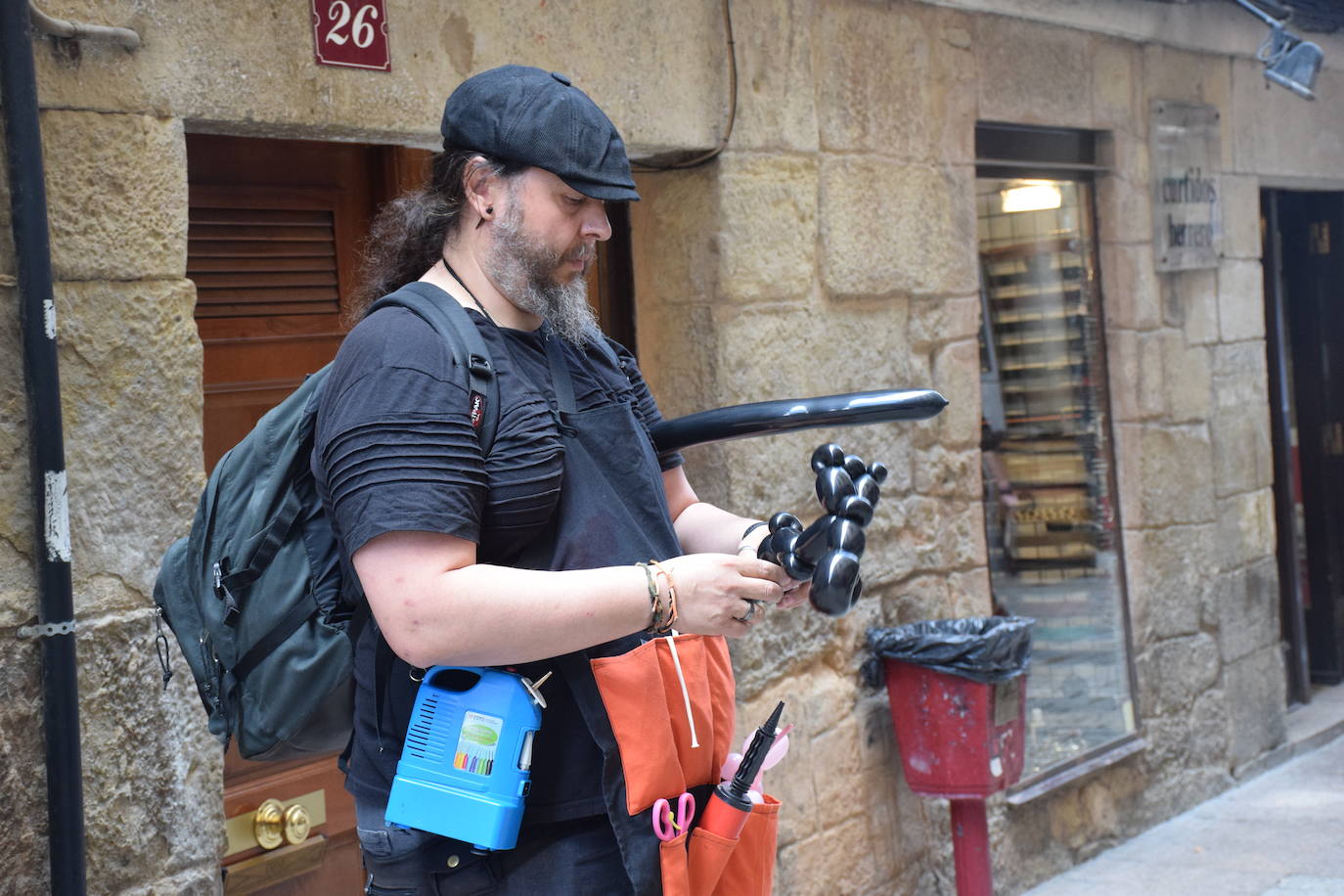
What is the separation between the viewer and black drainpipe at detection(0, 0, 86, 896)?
237cm

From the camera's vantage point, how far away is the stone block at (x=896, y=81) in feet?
13.3

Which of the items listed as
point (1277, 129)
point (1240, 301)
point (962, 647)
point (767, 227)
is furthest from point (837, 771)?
point (1277, 129)

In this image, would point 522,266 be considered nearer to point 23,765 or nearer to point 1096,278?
point 23,765

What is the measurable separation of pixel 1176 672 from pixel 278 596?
4256mm

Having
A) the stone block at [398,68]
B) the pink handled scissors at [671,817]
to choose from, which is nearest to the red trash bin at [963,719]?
the stone block at [398,68]

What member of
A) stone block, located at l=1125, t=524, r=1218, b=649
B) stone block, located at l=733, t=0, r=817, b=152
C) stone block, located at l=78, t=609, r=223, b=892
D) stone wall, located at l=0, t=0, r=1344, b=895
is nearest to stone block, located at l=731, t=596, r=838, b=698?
stone wall, located at l=0, t=0, r=1344, b=895

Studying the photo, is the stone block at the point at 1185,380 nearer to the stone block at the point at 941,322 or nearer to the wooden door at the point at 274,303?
the stone block at the point at 941,322

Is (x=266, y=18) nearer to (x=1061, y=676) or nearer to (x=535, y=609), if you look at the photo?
(x=535, y=609)

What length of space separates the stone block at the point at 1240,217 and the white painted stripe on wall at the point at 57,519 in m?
4.57

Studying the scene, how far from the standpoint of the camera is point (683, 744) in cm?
187

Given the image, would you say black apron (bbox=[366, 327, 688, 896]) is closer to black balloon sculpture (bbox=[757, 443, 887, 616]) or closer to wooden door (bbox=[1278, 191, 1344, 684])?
black balloon sculpture (bbox=[757, 443, 887, 616])

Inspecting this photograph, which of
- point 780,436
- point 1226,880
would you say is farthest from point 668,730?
point 1226,880

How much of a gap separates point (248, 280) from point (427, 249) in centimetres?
126

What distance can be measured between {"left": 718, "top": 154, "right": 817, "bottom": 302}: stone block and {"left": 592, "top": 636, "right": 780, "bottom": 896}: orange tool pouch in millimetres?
1889
